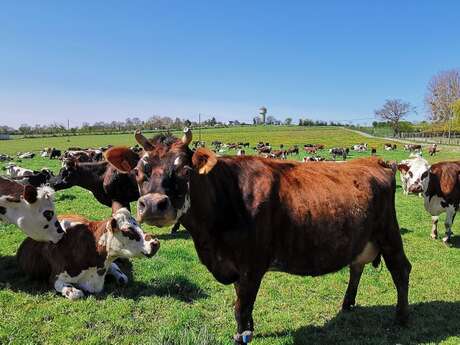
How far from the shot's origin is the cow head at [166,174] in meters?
3.65

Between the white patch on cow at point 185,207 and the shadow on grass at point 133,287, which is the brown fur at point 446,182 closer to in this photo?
the shadow on grass at point 133,287

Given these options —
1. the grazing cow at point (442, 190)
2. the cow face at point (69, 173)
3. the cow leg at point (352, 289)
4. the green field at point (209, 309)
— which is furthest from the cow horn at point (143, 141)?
the grazing cow at point (442, 190)

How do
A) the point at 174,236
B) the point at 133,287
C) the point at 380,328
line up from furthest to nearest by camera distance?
1. the point at 174,236
2. the point at 133,287
3. the point at 380,328

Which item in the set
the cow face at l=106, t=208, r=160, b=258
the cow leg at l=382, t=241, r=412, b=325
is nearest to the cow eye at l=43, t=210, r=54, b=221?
the cow face at l=106, t=208, r=160, b=258

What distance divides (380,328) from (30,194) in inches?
218

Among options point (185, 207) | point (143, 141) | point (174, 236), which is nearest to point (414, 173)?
Answer: point (174, 236)

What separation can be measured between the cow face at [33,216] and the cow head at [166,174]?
3.46m

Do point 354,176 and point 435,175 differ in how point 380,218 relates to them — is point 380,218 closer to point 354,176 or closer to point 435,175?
point 354,176

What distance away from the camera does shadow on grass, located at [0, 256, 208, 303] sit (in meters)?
6.74

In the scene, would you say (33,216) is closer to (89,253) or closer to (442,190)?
(89,253)

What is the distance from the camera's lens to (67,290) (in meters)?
6.49

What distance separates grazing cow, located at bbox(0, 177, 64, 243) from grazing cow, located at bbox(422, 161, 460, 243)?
9.30 metres

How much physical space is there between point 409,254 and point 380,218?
14.7 ft

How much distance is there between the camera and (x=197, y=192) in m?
4.38
